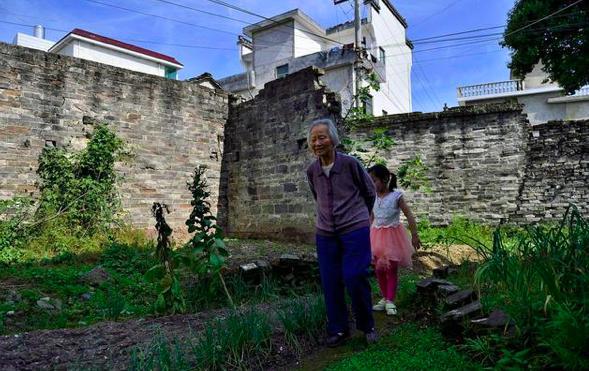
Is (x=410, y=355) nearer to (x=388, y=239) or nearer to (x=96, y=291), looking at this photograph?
(x=388, y=239)

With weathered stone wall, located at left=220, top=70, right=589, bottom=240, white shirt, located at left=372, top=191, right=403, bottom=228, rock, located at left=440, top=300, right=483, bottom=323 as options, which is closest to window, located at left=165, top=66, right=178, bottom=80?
weathered stone wall, located at left=220, top=70, right=589, bottom=240

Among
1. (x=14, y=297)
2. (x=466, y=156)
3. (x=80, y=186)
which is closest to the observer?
(x=14, y=297)

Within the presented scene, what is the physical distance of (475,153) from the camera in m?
10.9

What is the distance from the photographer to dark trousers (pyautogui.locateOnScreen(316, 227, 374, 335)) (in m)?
3.06

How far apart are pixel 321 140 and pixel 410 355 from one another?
5.33ft

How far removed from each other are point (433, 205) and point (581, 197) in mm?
3389

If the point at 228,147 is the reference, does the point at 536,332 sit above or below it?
below

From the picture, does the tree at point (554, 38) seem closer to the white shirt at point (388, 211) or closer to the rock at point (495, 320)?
the white shirt at point (388, 211)

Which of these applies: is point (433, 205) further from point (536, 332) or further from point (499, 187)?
point (536, 332)

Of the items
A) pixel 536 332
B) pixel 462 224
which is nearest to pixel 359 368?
pixel 536 332

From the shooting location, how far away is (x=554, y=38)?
1142cm

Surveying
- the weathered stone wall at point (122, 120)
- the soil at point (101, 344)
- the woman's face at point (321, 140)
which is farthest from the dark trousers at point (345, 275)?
the weathered stone wall at point (122, 120)

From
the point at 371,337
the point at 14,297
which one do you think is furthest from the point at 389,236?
the point at 14,297

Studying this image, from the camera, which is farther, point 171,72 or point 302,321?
point 171,72
